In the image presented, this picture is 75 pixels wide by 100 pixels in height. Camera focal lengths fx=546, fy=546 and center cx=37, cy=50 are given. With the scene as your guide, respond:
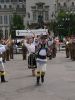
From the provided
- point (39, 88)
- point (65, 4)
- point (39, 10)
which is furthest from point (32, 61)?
point (39, 10)

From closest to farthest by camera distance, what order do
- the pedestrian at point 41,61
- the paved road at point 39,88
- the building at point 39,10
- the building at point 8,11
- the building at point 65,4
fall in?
the paved road at point 39,88
the pedestrian at point 41,61
the building at point 65,4
the building at point 39,10
the building at point 8,11

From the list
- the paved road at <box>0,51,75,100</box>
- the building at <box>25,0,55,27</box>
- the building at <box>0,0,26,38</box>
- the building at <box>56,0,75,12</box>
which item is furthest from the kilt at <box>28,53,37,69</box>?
the building at <box>0,0,26,38</box>

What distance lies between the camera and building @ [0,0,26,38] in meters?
157

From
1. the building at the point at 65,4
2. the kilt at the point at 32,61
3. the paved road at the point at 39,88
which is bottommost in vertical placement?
the building at the point at 65,4

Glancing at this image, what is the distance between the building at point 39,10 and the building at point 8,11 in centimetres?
606

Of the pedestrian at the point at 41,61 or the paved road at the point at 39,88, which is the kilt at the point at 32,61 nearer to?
the paved road at the point at 39,88

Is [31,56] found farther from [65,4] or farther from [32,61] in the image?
[65,4]

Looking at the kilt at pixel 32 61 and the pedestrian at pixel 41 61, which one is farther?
the kilt at pixel 32 61

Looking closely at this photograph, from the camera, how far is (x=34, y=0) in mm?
148125

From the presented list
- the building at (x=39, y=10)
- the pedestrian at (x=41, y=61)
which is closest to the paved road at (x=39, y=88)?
the pedestrian at (x=41, y=61)

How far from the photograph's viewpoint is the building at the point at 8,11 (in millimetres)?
156875

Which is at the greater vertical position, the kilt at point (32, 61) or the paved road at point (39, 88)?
the kilt at point (32, 61)

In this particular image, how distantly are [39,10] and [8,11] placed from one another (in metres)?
12.3

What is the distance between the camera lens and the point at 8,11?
→ 15812 cm
